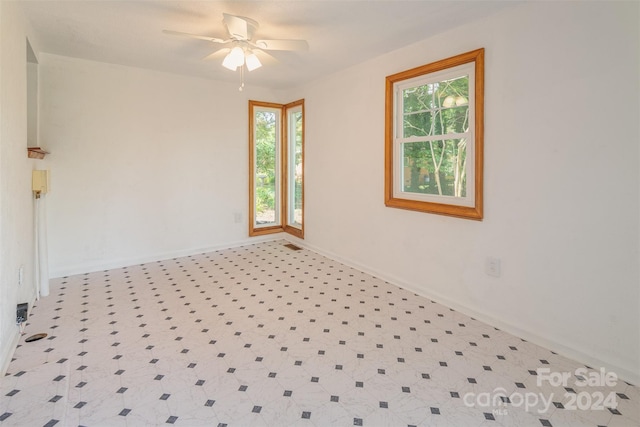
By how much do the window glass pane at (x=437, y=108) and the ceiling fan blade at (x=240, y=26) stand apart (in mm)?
1712

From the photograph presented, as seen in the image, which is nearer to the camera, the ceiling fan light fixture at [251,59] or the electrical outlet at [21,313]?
the electrical outlet at [21,313]

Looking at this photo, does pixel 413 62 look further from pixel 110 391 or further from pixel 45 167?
pixel 45 167

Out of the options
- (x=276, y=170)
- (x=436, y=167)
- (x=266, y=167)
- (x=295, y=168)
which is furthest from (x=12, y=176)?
(x=295, y=168)

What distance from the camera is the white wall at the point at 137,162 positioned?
13.1 ft

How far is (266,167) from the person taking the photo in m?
5.73

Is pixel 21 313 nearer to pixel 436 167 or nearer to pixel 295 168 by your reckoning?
pixel 436 167

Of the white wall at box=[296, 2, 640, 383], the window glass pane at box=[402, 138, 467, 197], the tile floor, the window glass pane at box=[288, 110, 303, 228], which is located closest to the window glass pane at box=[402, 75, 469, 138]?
the window glass pane at box=[402, 138, 467, 197]

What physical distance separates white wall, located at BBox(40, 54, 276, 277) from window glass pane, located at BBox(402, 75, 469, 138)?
2700 millimetres

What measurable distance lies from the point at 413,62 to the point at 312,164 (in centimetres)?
211

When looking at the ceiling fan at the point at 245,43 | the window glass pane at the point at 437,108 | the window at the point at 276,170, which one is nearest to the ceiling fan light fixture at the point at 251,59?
the ceiling fan at the point at 245,43

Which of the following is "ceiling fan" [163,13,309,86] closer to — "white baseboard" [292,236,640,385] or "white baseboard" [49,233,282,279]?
"white baseboard" [292,236,640,385]

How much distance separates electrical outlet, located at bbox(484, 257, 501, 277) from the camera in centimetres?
286

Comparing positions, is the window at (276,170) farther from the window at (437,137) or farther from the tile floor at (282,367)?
the tile floor at (282,367)

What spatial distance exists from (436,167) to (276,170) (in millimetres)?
3084
